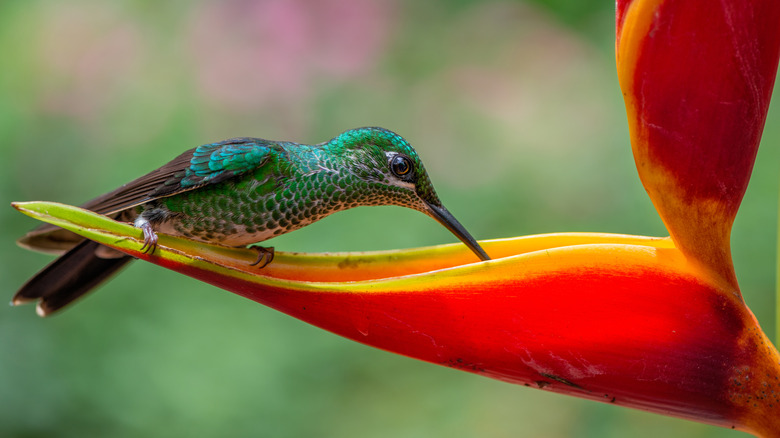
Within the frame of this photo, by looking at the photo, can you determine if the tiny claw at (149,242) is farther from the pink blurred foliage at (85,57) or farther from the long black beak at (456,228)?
the pink blurred foliage at (85,57)

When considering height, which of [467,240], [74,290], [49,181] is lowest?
[49,181]

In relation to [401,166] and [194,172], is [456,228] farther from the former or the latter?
[194,172]

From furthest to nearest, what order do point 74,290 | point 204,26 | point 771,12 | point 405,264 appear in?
point 204,26 < point 74,290 < point 405,264 < point 771,12

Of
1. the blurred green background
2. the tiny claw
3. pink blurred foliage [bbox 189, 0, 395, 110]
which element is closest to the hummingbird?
the tiny claw

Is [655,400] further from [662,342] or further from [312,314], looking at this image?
[312,314]

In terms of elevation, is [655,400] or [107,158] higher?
[655,400]

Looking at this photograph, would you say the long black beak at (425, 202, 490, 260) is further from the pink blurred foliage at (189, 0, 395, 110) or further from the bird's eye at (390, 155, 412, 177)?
the pink blurred foliage at (189, 0, 395, 110)

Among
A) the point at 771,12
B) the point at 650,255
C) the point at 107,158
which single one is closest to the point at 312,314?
the point at 650,255

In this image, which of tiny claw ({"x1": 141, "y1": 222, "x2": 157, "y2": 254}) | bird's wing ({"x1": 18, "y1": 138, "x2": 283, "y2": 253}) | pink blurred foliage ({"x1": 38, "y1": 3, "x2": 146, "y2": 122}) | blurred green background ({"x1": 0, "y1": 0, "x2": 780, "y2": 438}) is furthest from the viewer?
pink blurred foliage ({"x1": 38, "y1": 3, "x2": 146, "y2": 122})
